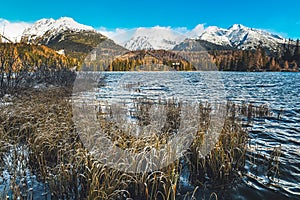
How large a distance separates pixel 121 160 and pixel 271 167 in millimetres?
4075

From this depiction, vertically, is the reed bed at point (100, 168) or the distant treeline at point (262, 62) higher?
the distant treeline at point (262, 62)

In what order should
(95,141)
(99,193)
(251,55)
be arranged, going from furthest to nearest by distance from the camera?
(251,55)
(95,141)
(99,193)

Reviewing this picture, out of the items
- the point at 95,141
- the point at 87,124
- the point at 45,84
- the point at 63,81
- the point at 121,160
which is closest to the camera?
the point at 121,160

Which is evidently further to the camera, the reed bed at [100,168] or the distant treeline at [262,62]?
the distant treeline at [262,62]

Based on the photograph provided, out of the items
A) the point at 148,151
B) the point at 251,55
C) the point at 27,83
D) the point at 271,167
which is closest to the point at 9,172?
the point at 148,151

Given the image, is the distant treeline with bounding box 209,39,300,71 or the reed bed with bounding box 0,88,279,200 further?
the distant treeline with bounding box 209,39,300,71

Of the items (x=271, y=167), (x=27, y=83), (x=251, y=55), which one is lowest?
(x=271, y=167)

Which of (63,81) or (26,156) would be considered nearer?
(26,156)

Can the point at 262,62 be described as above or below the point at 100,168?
above

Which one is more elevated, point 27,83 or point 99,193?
point 27,83

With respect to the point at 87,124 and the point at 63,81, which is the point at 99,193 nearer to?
the point at 87,124

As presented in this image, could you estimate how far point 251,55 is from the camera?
107 metres

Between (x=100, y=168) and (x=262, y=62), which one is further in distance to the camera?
(x=262, y=62)

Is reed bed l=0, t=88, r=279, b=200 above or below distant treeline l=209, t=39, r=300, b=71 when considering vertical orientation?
below
